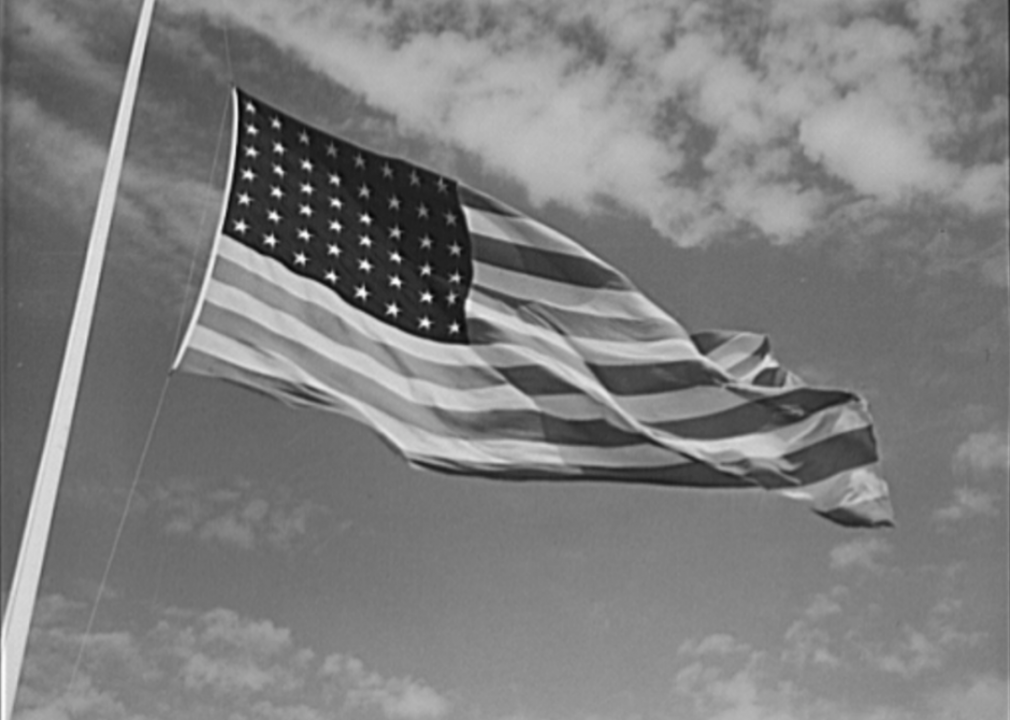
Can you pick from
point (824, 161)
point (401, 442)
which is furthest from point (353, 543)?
point (824, 161)

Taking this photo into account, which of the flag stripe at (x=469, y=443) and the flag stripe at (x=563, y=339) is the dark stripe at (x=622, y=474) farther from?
the flag stripe at (x=563, y=339)

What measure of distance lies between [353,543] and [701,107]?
1.78 metres

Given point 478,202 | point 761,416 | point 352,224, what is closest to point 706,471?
point 761,416

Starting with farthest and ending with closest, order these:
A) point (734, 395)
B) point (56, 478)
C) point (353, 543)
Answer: point (353, 543) → point (734, 395) → point (56, 478)

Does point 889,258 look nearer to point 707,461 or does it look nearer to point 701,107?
point 701,107

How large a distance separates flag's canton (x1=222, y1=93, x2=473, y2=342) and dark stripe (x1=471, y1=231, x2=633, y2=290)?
0.29 ft

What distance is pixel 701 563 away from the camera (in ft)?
16.5

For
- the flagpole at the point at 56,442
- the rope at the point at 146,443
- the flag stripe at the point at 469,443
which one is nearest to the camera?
the flagpole at the point at 56,442

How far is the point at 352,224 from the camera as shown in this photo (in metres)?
4.42

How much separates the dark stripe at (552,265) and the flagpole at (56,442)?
1.01 meters

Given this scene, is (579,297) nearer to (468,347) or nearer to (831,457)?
(468,347)

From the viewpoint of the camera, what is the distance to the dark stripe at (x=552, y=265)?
4.55 meters

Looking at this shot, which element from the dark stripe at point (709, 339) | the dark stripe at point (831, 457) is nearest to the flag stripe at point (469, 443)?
the dark stripe at point (831, 457)

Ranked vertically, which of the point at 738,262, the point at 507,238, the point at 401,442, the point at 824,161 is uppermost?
the point at 824,161
